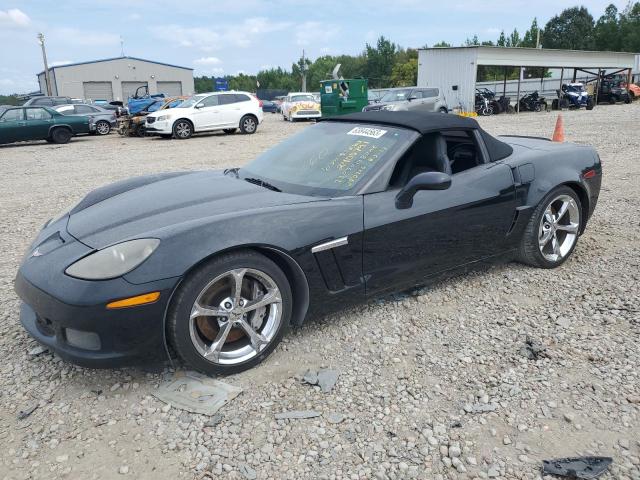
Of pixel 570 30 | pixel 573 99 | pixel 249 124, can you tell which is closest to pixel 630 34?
pixel 570 30

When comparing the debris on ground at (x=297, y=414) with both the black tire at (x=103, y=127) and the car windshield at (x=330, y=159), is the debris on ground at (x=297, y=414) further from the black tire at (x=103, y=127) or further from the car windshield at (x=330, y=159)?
the black tire at (x=103, y=127)

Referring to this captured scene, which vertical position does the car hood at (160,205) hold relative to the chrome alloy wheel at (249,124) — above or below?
above

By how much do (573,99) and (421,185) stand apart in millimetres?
30517

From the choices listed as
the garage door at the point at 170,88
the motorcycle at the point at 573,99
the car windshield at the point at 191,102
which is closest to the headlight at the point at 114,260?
the car windshield at the point at 191,102

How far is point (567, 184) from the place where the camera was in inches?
165

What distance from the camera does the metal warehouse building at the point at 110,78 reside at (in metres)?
52.1

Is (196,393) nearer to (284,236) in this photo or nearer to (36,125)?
(284,236)

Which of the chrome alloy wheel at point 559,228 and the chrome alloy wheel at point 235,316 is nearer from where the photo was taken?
the chrome alloy wheel at point 235,316

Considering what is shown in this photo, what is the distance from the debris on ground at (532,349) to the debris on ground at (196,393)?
1.64m

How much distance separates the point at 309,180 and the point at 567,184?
2215mm

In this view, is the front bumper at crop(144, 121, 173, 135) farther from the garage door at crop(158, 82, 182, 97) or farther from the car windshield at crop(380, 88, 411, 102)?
the garage door at crop(158, 82, 182, 97)

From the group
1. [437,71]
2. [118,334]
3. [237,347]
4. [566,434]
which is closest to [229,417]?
[237,347]

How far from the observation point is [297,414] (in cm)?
251

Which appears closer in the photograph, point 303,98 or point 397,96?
point 397,96
